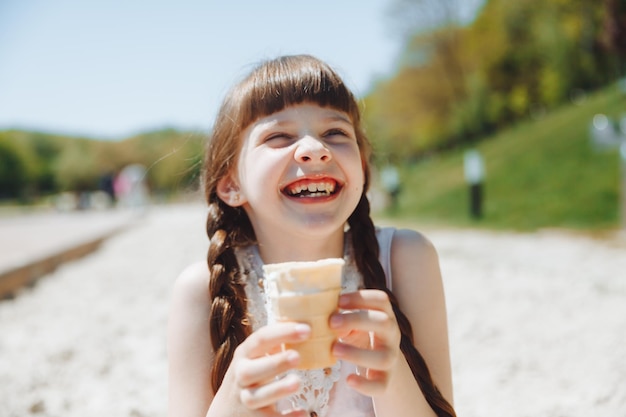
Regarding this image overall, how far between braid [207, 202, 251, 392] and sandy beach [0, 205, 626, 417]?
3.93 ft

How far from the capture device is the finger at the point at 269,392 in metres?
1.18

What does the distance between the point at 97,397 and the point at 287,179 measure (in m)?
1.92

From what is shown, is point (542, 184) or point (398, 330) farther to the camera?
point (542, 184)

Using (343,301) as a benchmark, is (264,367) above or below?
below

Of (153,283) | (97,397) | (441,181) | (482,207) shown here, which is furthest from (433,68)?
(97,397)

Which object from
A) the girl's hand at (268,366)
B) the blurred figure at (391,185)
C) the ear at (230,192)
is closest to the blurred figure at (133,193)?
the blurred figure at (391,185)

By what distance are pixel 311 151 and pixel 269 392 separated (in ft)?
2.13

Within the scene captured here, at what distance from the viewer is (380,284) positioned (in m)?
1.75

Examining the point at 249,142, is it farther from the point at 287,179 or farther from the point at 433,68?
the point at 433,68

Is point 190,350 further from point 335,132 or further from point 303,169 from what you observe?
point 335,132

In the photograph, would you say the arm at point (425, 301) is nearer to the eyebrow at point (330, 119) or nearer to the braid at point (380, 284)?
the braid at point (380, 284)

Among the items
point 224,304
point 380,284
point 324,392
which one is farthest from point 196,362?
point 380,284

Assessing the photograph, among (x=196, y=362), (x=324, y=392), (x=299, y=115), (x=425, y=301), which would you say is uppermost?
(x=299, y=115)

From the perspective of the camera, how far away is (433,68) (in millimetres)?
33719
